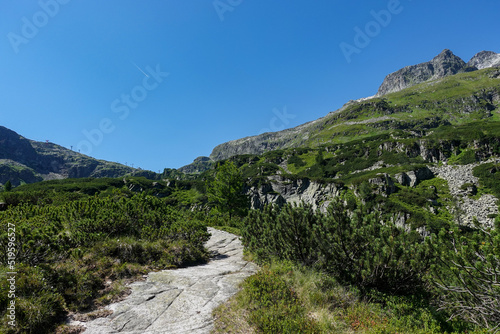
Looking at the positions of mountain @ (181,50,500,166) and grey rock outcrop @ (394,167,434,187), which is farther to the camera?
mountain @ (181,50,500,166)

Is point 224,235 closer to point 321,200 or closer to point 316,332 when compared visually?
point 316,332

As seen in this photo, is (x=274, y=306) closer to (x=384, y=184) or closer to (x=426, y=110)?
(x=384, y=184)

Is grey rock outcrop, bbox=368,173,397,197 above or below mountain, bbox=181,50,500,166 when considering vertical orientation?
below

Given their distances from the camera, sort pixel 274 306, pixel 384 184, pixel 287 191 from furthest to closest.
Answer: pixel 287 191 → pixel 384 184 → pixel 274 306

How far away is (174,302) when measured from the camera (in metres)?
6.32

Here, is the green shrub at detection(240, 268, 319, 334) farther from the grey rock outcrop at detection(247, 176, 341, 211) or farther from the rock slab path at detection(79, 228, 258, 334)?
the grey rock outcrop at detection(247, 176, 341, 211)

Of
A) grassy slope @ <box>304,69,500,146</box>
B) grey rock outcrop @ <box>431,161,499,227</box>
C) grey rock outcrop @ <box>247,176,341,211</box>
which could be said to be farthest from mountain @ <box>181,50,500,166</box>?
grey rock outcrop @ <box>247,176,341,211</box>

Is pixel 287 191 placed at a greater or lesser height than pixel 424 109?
lesser

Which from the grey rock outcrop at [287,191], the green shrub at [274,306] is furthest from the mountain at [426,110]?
the green shrub at [274,306]

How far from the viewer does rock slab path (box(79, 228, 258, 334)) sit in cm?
520

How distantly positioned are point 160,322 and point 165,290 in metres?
1.65

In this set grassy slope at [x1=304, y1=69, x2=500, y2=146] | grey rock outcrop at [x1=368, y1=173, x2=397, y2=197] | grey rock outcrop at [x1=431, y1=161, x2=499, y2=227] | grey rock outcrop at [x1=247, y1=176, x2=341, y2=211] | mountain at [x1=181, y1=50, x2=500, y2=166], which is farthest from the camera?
grassy slope at [x1=304, y1=69, x2=500, y2=146]

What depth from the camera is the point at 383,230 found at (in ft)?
20.8

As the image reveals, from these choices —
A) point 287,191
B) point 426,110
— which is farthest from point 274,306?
point 426,110
